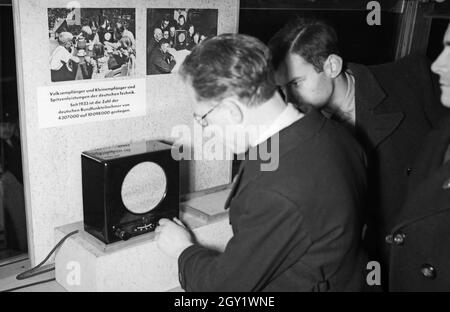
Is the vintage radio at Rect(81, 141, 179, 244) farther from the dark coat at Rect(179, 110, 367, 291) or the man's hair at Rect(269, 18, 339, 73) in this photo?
the man's hair at Rect(269, 18, 339, 73)

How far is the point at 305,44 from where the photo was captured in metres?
1.40

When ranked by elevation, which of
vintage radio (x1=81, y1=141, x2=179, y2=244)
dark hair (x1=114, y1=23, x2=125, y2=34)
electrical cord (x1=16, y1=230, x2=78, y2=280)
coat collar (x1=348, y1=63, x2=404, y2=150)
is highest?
dark hair (x1=114, y1=23, x2=125, y2=34)

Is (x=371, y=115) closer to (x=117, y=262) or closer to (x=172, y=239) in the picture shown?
(x=172, y=239)

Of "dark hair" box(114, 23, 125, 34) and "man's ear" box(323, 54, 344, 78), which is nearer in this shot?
"dark hair" box(114, 23, 125, 34)

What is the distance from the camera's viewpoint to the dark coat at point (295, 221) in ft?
2.86

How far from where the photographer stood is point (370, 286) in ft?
4.43

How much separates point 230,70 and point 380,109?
772mm

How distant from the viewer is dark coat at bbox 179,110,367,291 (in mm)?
873

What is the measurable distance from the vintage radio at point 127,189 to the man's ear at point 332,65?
527 millimetres

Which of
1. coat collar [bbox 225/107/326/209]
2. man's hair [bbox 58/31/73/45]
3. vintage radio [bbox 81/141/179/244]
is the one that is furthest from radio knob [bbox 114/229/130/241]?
man's hair [bbox 58/31/73/45]

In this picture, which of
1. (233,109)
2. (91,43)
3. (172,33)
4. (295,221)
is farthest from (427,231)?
(91,43)

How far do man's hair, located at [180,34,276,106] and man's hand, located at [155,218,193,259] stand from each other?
0.39 metres

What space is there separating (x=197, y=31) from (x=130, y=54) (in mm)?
247

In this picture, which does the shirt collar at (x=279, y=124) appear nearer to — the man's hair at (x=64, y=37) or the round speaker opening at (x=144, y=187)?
the round speaker opening at (x=144, y=187)
